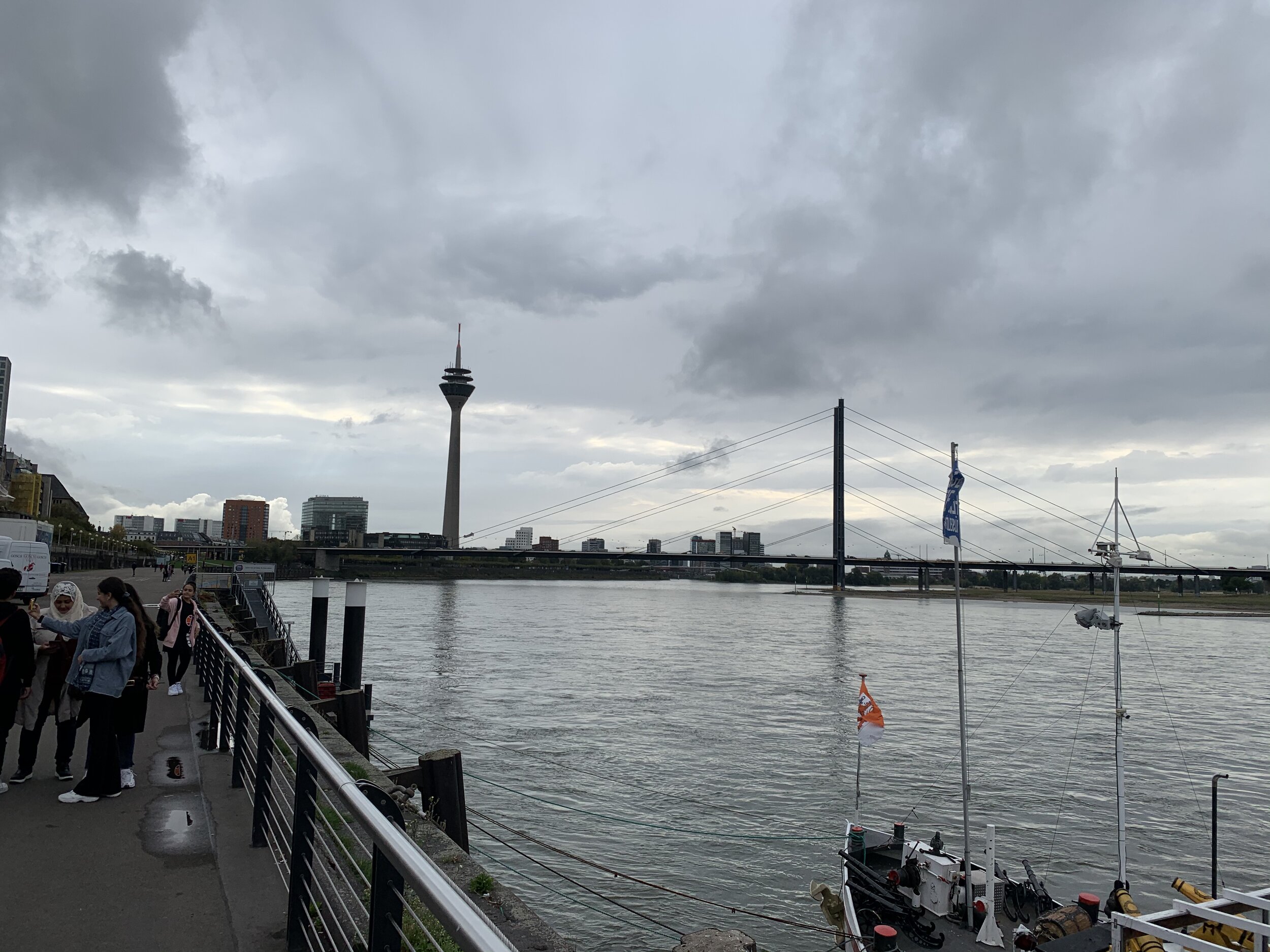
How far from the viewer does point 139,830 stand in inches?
229

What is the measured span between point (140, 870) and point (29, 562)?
25.5 m

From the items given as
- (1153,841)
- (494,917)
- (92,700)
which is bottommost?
(1153,841)

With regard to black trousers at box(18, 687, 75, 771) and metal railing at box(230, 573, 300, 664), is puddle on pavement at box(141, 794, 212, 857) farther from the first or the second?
metal railing at box(230, 573, 300, 664)

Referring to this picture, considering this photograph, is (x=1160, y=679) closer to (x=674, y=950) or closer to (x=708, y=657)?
(x=708, y=657)

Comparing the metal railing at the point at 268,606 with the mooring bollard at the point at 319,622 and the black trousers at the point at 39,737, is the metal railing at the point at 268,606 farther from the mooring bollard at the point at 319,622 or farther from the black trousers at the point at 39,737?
the black trousers at the point at 39,737

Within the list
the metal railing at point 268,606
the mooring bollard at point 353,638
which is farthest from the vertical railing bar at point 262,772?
the metal railing at point 268,606

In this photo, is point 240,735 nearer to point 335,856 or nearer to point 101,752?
point 101,752

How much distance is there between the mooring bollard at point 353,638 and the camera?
21828mm

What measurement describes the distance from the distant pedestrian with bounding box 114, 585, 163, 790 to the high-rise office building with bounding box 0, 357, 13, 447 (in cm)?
18772

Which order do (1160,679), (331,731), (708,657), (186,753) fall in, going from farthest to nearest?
(708,657) < (1160,679) < (331,731) < (186,753)

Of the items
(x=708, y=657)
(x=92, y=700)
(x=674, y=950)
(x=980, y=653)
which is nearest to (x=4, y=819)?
(x=92, y=700)

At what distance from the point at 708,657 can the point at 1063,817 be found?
24.9 m

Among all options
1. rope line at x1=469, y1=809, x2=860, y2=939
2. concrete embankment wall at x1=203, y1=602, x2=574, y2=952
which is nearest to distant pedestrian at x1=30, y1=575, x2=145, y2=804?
concrete embankment wall at x1=203, y1=602, x2=574, y2=952

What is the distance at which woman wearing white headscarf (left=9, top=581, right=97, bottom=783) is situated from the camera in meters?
6.71
